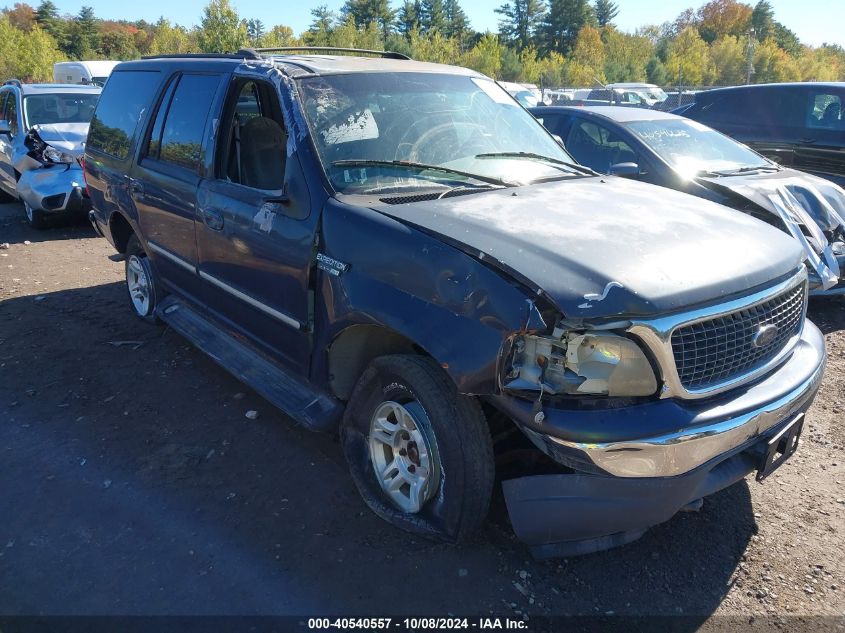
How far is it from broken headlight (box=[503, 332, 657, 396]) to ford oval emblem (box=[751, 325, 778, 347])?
1.95 ft

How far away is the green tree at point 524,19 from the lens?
238ft

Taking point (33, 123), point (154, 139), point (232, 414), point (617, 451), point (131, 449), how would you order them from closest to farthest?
point (617, 451)
point (131, 449)
point (232, 414)
point (154, 139)
point (33, 123)

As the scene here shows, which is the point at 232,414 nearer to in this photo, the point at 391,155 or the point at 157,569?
the point at 157,569

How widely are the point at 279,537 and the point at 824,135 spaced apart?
28.1 feet

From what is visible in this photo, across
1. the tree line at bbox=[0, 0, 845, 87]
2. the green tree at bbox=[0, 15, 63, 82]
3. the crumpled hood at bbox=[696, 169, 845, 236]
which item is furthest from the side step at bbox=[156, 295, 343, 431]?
the green tree at bbox=[0, 15, 63, 82]

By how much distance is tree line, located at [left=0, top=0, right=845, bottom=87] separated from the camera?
118 ft

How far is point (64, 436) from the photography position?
3865 millimetres

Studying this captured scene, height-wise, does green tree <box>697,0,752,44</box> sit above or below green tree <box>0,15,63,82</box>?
above

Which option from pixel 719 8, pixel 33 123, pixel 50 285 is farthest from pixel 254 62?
pixel 719 8

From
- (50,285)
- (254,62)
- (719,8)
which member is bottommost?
(50,285)

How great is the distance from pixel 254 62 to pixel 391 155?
114 cm

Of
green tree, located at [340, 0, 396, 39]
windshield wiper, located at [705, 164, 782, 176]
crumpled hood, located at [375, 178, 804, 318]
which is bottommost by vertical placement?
windshield wiper, located at [705, 164, 782, 176]

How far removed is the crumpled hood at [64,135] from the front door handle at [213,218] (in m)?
6.47

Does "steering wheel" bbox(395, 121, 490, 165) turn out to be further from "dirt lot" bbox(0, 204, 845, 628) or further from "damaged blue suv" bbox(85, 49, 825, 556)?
"dirt lot" bbox(0, 204, 845, 628)
